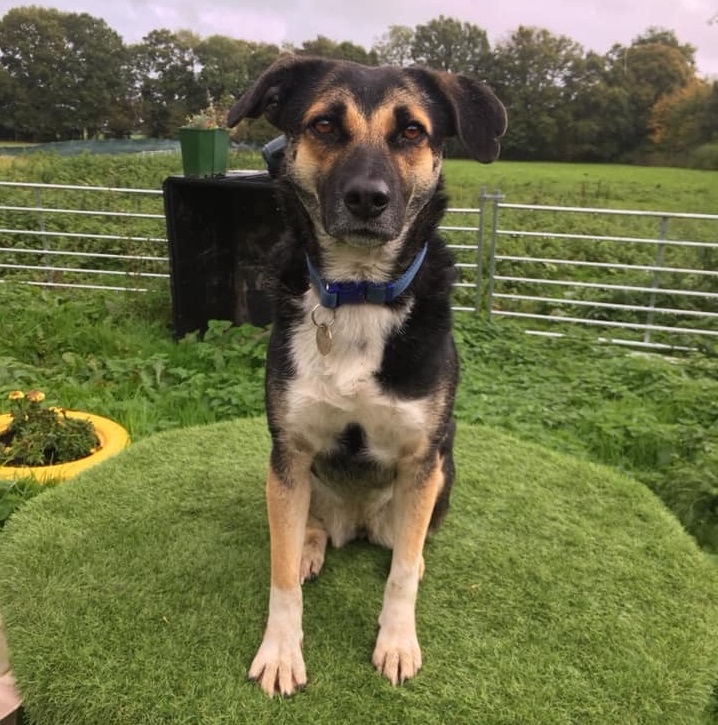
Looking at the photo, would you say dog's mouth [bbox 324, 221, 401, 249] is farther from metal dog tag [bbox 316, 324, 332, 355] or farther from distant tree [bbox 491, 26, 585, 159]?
distant tree [bbox 491, 26, 585, 159]

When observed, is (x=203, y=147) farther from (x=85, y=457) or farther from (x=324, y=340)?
(x=324, y=340)

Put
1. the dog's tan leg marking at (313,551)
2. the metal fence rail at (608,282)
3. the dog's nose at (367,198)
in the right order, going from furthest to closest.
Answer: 1. the metal fence rail at (608,282)
2. the dog's tan leg marking at (313,551)
3. the dog's nose at (367,198)

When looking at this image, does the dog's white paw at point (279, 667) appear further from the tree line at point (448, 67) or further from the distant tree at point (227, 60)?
the tree line at point (448, 67)

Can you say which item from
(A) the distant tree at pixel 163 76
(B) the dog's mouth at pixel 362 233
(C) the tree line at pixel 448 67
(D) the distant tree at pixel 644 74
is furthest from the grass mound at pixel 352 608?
(D) the distant tree at pixel 644 74

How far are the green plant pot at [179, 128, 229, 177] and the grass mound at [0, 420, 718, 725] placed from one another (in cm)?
311

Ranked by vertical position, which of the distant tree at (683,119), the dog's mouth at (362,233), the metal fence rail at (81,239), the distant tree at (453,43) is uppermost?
the distant tree at (453,43)

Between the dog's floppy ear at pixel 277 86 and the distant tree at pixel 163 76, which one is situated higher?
the distant tree at pixel 163 76

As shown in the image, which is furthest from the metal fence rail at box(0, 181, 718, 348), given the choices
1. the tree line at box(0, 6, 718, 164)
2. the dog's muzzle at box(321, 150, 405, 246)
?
the tree line at box(0, 6, 718, 164)

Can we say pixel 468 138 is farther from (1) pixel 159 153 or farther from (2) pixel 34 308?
(1) pixel 159 153

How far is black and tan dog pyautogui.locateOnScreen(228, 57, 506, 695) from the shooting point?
2125 millimetres

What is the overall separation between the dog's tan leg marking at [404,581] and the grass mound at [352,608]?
65 millimetres

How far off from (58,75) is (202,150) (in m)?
34.3

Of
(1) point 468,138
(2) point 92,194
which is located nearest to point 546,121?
(2) point 92,194

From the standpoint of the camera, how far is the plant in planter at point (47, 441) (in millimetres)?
3682
